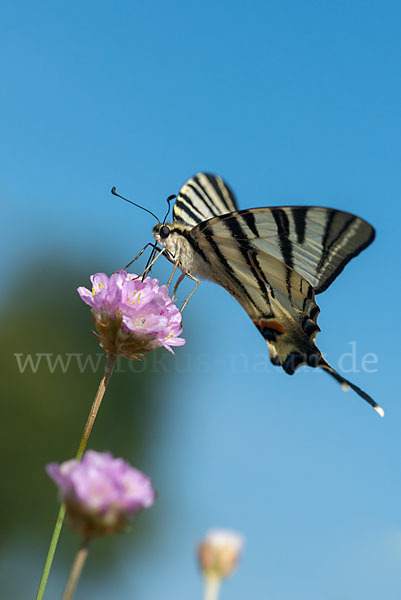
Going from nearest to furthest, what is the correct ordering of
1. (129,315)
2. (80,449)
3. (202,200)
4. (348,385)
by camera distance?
(80,449) < (129,315) < (348,385) < (202,200)

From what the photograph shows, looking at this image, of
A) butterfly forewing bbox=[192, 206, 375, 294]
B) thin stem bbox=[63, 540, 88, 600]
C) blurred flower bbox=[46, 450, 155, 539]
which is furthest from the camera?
butterfly forewing bbox=[192, 206, 375, 294]

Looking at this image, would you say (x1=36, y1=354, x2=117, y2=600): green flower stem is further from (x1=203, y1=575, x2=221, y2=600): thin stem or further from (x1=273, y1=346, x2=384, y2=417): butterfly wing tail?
(x1=273, y1=346, x2=384, y2=417): butterfly wing tail

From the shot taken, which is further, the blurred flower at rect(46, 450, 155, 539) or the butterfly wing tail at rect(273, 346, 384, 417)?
the butterfly wing tail at rect(273, 346, 384, 417)

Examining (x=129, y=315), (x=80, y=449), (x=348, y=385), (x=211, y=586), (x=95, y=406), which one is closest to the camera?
(x=211, y=586)

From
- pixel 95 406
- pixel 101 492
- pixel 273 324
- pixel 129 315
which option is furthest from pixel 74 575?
pixel 273 324

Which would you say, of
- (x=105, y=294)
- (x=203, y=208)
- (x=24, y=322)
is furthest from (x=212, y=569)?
(x=24, y=322)

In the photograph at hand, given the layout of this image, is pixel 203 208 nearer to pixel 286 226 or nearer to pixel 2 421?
pixel 286 226

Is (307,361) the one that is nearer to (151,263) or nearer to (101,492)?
(151,263)

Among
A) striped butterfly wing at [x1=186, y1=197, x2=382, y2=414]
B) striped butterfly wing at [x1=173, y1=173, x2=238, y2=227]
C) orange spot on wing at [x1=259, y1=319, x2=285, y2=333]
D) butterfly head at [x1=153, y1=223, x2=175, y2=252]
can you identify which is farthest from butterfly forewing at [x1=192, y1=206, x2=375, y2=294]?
striped butterfly wing at [x1=173, y1=173, x2=238, y2=227]
